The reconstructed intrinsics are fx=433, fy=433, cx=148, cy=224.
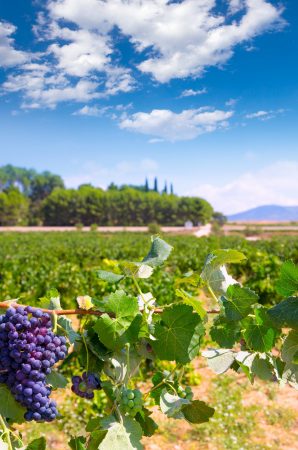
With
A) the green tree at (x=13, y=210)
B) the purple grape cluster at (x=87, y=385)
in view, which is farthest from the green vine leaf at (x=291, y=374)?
the green tree at (x=13, y=210)

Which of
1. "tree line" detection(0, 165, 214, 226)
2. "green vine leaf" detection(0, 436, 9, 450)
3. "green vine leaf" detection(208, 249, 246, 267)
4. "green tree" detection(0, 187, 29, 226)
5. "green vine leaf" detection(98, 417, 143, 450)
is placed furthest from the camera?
"tree line" detection(0, 165, 214, 226)

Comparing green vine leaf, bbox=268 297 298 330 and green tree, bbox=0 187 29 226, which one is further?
green tree, bbox=0 187 29 226

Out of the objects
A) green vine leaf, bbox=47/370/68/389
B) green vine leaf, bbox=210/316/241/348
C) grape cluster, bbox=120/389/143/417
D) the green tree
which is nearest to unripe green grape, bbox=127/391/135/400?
grape cluster, bbox=120/389/143/417

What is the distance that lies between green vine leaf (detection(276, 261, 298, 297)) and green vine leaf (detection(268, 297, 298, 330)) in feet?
0.10

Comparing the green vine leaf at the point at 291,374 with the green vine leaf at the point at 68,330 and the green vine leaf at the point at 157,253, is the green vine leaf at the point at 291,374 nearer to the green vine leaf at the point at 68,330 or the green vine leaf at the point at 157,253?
the green vine leaf at the point at 157,253

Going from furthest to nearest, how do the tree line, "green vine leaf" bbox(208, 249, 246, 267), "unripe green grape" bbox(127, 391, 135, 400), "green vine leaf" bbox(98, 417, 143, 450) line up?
the tree line < "green vine leaf" bbox(208, 249, 246, 267) < "unripe green grape" bbox(127, 391, 135, 400) < "green vine leaf" bbox(98, 417, 143, 450)

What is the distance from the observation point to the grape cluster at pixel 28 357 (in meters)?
1.41

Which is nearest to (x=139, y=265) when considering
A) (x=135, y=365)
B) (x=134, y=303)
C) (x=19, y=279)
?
(x=134, y=303)

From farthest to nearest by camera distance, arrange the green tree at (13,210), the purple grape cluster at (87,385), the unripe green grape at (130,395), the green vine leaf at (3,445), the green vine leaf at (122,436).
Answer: the green tree at (13,210)
the purple grape cluster at (87,385)
the unripe green grape at (130,395)
the green vine leaf at (122,436)
the green vine leaf at (3,445)

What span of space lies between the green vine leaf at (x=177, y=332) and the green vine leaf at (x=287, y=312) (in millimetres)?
275

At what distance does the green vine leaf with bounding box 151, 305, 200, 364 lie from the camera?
4.88 feet

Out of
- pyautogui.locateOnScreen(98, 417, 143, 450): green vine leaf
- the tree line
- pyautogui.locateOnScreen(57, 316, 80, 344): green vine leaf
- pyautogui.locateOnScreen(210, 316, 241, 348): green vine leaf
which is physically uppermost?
the tree line

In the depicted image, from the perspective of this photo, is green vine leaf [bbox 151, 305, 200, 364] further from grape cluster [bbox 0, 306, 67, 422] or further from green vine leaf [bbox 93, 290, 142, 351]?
grape cluster [bbox 0, 306, 67, 422]

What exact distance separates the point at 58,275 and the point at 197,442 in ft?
21.8
